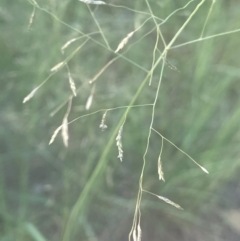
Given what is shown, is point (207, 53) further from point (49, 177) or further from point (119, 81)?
point (49, 177)

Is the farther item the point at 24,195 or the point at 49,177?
the point at 49,177

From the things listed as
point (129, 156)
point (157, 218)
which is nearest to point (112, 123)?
point (129, 156)

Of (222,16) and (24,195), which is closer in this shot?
(24,195)

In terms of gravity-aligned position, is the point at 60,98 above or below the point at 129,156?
above

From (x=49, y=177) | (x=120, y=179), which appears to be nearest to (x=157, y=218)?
(x=120, y=179)

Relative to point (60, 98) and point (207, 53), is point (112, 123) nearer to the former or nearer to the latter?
point (60, 98)

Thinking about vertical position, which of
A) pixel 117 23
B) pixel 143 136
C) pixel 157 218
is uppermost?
pixel 117 23

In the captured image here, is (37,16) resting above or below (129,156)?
above
